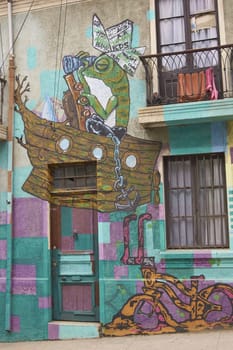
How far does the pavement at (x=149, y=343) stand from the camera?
6734 millimetres

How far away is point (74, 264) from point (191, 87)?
3.47 meters

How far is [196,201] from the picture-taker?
7.72 meters

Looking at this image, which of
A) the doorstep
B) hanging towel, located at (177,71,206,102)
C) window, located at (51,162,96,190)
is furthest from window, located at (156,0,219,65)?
the doorstep

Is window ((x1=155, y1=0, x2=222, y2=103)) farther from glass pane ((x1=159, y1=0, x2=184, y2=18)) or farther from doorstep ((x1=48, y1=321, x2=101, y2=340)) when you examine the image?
doorstep ((x1=48, y1=321, x2=101, y2=340))

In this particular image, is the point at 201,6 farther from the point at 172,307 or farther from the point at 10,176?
the point at 172,307

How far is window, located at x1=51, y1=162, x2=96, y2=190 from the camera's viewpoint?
827 cm

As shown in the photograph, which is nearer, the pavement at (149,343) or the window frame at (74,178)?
the pavement at (149,343)

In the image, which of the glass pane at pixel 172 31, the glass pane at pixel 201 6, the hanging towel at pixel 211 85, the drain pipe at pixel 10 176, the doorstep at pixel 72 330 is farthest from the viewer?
the drain pipe at pixel 10 176

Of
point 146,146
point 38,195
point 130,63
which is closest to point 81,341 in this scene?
point 38,195

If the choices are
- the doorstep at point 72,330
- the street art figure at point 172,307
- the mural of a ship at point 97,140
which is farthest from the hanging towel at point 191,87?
the doorstep at point 72,330

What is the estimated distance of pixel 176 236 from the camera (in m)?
7.78

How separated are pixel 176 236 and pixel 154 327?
4.73 ft

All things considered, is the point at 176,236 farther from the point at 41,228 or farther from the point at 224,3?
the point at 224,3

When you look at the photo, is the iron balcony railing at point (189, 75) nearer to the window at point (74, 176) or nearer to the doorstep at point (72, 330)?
the window at point (74, 176)
